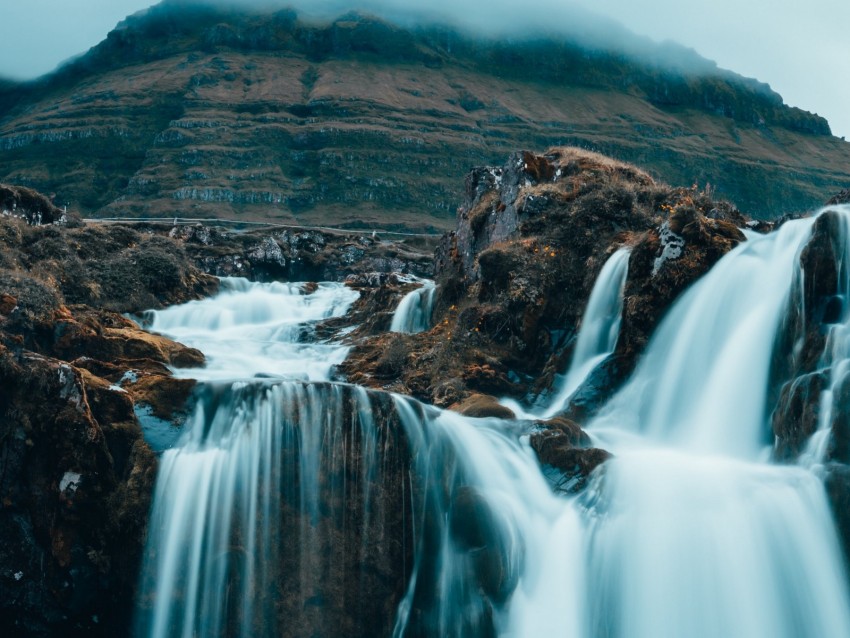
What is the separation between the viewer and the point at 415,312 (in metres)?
Result: 22.7

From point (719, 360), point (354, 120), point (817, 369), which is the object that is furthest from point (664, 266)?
point (354, 120)

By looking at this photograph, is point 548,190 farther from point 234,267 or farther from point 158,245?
point 234,267

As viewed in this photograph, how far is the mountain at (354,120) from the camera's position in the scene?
79812 mm

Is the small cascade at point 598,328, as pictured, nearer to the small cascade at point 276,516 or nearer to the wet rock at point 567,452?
the wet rock at point 567,452

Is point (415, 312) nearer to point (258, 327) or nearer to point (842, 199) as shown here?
point (258, 327)

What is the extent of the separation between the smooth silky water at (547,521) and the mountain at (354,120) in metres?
59.5

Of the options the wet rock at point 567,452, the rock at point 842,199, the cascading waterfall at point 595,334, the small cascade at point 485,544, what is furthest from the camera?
the cascading waterfall at point 595,334

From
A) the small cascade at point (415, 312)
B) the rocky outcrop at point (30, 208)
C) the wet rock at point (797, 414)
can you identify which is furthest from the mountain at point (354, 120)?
the wet rock at point (797, 414)

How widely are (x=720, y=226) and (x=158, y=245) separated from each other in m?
20.5

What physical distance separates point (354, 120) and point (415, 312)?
7263cm

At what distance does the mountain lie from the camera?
79812mm

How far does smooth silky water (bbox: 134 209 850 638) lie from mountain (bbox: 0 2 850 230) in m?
59.5

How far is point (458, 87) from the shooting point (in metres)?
109

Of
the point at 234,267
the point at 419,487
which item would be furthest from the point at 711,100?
the point at 419,487
